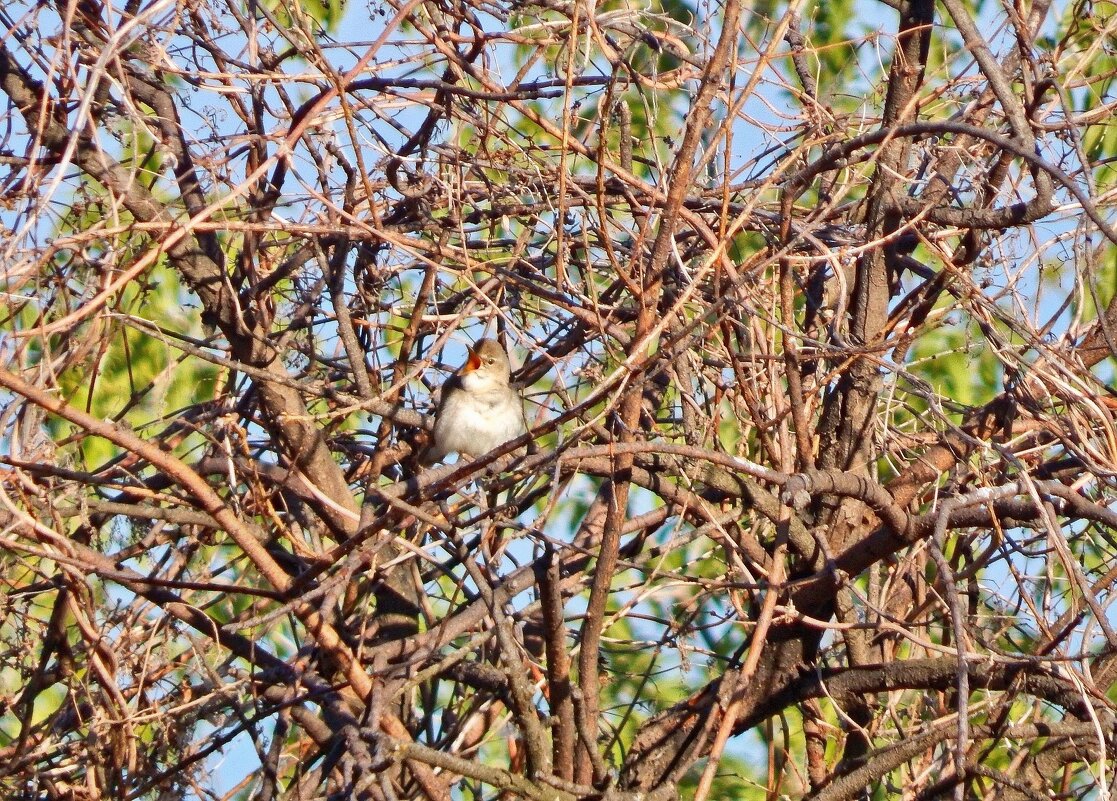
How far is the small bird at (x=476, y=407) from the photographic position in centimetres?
468

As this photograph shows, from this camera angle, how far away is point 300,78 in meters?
3.04

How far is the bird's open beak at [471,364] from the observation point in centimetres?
473

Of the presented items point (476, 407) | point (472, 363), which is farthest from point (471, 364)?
point (476, 407)

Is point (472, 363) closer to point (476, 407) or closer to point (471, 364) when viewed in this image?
point (471, 364)

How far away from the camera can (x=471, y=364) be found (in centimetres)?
487

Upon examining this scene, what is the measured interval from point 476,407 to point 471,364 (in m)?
0.16

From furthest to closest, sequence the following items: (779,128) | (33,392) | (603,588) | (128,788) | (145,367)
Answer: (145,367), (779,128), (128,788), (603,588), (33,392)

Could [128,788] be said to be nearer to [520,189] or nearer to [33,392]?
[33,392]

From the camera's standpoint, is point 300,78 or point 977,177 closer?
point 300,78

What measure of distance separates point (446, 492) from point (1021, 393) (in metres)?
1.42

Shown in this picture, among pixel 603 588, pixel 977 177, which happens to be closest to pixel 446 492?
pixel 603 588

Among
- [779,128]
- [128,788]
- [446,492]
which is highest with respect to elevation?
[779,128]

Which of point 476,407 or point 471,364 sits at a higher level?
point 471,364

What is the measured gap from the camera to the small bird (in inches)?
184
